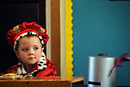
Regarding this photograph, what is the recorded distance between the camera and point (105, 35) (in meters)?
1.69

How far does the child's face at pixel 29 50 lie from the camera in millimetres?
1191

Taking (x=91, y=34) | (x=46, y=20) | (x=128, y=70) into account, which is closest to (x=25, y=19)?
(x=46, y=20)

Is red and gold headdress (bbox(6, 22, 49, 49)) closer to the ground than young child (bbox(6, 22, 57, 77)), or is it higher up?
higher up

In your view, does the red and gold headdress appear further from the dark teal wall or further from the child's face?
the dark teal wall

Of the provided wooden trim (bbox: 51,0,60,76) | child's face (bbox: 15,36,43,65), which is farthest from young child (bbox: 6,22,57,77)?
wooden trim (bbox: 51,0,60,76)

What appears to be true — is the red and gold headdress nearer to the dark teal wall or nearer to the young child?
the young child

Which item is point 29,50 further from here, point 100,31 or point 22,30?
point 100,31

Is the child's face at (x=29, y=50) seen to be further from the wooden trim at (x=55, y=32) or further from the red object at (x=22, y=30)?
the wooden trim at (x=55, y=32)

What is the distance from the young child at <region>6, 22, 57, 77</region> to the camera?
1194 mm

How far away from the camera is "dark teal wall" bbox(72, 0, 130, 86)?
1.67 metres

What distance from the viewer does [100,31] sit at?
5.56 ft

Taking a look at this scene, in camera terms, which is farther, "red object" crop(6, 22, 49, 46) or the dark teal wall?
the dark teal wall

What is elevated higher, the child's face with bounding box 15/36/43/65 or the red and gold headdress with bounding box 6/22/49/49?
the red and gold headdress with bounding box 6/22/49/49

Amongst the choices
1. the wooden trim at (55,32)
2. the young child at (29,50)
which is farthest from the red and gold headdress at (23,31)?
the wooden trim at (55,32)
